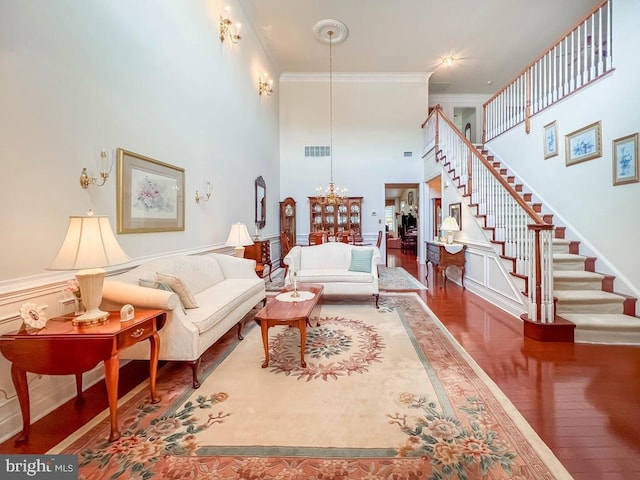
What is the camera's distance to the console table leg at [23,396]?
161 centimetres

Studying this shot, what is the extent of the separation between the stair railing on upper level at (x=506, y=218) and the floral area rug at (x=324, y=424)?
1.35 meters

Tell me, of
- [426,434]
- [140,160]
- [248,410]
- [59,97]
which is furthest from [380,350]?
[59,97]

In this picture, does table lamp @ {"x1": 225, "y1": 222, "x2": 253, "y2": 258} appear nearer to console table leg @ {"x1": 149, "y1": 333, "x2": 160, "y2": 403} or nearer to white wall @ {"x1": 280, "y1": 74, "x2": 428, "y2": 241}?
console table leg @ {"x1": 149, "y1": 333, "x2": 160, "y2": 403}

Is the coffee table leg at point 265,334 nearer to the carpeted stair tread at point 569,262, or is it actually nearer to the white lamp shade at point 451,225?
the carpeted stair tread at point 569,262

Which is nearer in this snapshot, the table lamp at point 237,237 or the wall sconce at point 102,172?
the wall sconce at point 102,172

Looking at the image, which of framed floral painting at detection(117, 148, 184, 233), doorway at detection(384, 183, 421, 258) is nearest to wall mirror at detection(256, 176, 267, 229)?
framed floral painting at detection(117, 148, 184, 233)

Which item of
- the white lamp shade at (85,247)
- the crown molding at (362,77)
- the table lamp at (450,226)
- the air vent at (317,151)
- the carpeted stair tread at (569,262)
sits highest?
the crown molding at (362,77)

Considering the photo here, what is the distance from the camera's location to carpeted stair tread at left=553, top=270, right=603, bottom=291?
143 inches

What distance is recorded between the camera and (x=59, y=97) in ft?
6.41

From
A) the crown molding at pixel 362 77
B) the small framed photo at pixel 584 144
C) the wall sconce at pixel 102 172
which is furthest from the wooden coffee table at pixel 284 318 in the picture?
the crown molding at pixel 362 77

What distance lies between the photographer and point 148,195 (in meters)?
2.85

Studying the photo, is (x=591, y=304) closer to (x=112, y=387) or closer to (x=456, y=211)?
(x=456, y=211)

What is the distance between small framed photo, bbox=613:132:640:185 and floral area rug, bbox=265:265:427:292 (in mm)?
3023

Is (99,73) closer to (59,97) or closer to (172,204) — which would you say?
(59,97)
